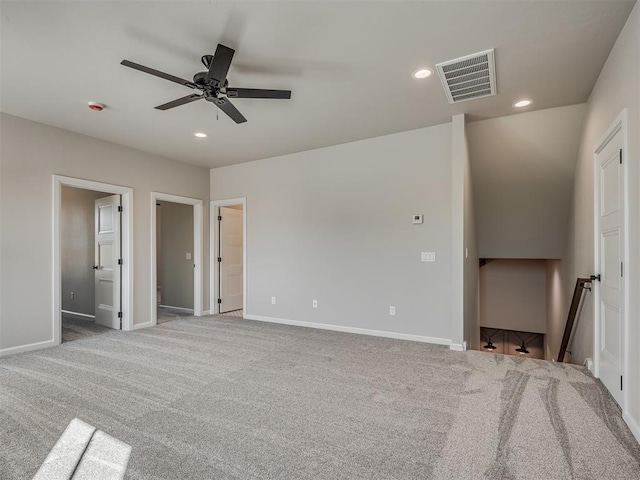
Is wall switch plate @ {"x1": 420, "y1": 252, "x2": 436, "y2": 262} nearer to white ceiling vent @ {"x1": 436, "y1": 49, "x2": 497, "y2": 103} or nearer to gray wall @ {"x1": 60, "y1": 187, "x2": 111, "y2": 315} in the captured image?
white ceiling vent @ {"x1": 436, "y1": 49, "x2": 497, "y2": 103}

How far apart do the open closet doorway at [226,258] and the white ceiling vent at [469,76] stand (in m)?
3.88

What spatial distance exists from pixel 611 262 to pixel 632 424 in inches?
47.3

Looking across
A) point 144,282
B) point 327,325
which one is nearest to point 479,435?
point 327,325

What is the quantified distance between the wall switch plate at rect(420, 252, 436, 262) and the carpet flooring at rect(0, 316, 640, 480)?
1.08 metres

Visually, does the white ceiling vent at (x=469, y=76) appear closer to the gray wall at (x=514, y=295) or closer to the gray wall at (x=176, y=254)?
the gray wall at (x=514, y=295)

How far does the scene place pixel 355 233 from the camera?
475cm

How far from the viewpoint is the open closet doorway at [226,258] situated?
6145mm

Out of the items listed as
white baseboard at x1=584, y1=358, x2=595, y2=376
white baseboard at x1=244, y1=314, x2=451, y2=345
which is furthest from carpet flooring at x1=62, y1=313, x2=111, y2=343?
white baseboard at x1=584, y1=358, x2=595, y2=376

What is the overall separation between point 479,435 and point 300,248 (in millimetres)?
3580

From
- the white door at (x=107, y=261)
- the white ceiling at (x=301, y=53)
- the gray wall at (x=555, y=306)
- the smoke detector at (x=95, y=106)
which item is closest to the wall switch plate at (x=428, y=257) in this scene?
the white ceiling at (x=301, y=53)

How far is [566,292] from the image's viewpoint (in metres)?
4.64

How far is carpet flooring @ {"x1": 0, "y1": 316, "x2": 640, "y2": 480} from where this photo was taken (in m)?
1.81

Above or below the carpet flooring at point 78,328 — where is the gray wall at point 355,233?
above

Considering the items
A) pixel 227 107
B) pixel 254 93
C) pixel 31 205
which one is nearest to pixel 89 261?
pixel 31 205
